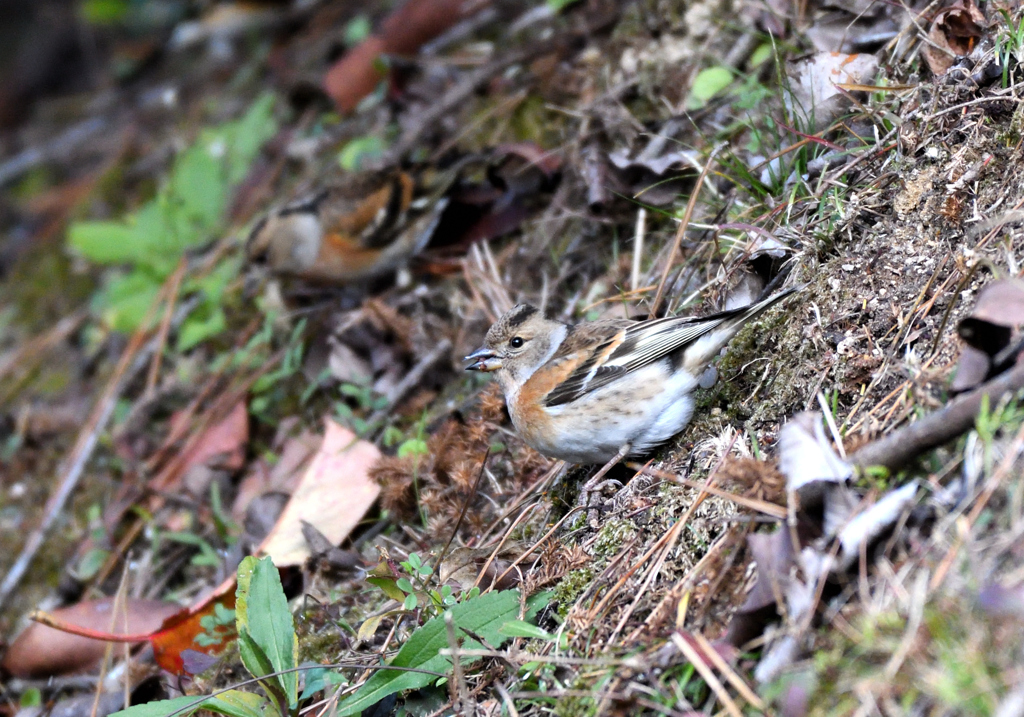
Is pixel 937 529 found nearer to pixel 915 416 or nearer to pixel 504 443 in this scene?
pixel 915 416

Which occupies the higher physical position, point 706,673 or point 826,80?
point 826,80

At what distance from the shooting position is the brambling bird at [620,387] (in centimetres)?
361

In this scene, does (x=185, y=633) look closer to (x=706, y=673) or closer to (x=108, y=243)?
(x=706, y=673)

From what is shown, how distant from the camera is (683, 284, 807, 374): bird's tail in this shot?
11.2ft

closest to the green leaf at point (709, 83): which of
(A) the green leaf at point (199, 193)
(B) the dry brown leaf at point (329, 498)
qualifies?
(B) the dry brown leaf at point (329, 498)

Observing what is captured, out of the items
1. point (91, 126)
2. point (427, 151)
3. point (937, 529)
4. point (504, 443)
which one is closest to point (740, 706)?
point (937, 529)

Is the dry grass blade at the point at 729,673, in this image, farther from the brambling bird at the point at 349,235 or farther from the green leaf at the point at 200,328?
the green leaf at the point at 200,328

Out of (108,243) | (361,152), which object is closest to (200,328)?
(108,243)

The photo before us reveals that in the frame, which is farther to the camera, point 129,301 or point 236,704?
point 129,301

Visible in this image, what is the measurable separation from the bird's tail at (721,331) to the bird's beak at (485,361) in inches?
43.7

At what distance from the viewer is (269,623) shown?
133 inches

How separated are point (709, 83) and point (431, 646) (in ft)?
11.2

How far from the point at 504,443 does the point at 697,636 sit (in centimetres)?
202

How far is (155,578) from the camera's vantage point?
16.5ft
